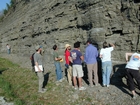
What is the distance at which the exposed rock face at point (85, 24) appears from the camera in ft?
30.6

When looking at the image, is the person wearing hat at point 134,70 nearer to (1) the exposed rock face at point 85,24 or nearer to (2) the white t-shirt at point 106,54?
(2) the white t-shirt at point 106,54

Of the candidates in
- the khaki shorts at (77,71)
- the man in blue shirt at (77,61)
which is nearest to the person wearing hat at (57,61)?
the man in blue shirt at (77,61)

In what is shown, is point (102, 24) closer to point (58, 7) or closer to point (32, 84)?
point (32, 84)

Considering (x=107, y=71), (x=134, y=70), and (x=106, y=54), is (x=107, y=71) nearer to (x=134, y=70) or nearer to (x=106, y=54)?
(x=106, y=54)

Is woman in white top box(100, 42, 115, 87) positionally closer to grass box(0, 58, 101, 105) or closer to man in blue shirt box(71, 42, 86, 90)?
man in blue shirt box(71, 42, 86, 90)

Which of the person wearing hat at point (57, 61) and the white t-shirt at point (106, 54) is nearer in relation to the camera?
the white t-shirt at point (106, 54)

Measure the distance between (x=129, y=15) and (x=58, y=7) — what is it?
318 inches

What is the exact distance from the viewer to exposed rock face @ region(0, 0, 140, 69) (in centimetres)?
931

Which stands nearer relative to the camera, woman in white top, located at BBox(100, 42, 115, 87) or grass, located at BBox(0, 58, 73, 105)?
grass, located at BBox(0, 58, 73, 105)

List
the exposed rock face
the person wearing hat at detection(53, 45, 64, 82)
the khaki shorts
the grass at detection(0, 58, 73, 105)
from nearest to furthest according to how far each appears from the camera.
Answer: the grass at detection(0, 58, 73, 105), the khaki shorts, the person wearing hat at detection(53, 45, 64, 82), the exposed rock face

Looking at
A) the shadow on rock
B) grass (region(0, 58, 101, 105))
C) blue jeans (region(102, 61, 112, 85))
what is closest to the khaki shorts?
grass (region(0, 58, 101, 105))

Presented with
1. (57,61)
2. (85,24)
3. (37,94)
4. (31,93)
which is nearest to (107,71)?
(57,61)

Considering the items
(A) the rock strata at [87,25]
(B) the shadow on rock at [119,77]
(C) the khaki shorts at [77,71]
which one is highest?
(A) the rock strata at [87,25]

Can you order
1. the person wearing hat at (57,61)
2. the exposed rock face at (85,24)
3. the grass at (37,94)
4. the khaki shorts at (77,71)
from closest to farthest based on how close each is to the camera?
the grass at (37,94), the khaki shorts at (77,71), the person wearing hat at (57,61), the exposed rock face at (85,24)
